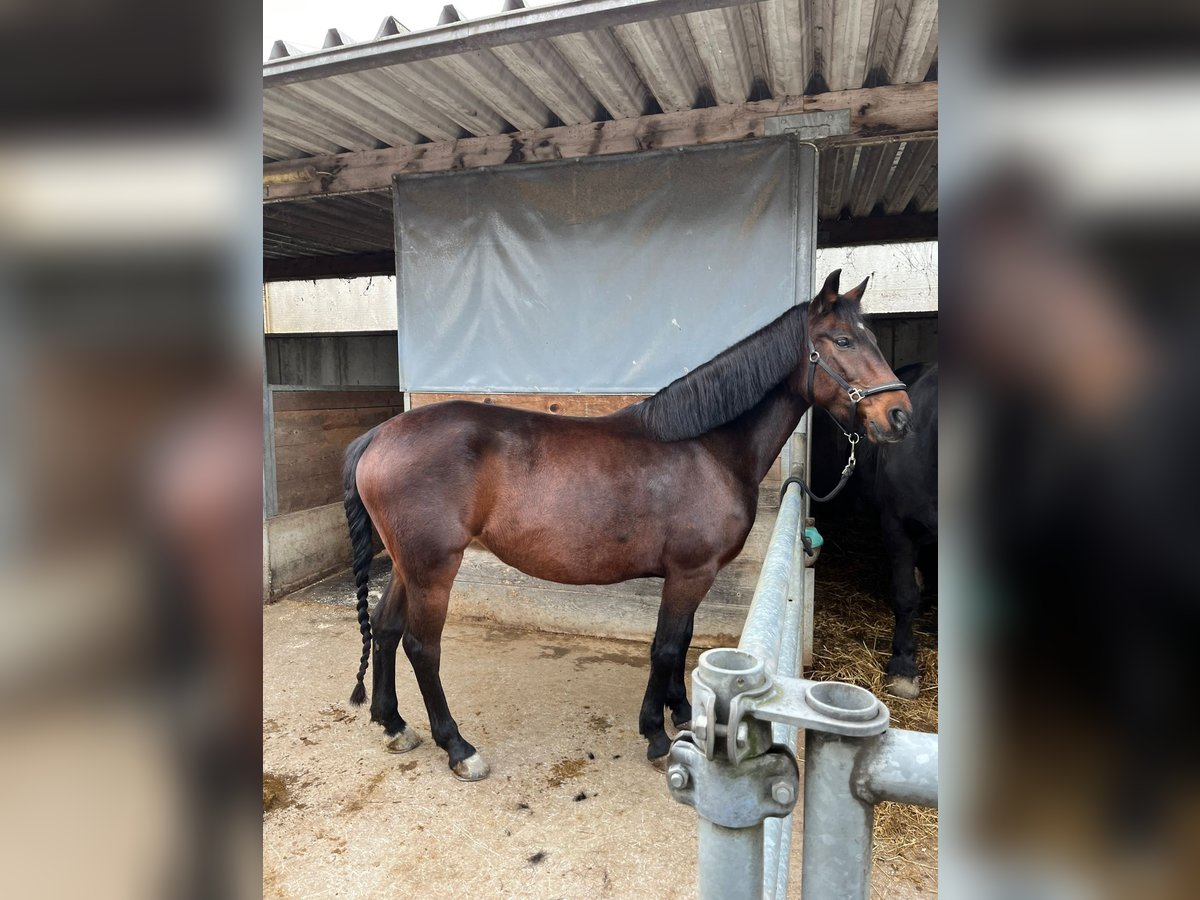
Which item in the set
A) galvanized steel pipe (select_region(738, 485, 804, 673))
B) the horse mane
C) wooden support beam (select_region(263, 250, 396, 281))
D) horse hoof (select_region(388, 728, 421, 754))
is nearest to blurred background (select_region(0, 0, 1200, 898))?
galvanized steel pipe (select_region(738, 485, 804, 673))

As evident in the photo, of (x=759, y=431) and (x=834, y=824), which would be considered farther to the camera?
(x=759, y=431)

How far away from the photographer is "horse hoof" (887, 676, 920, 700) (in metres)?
2.96

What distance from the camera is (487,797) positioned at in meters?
2.35

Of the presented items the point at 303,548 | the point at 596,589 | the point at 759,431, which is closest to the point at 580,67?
the point at 759,431

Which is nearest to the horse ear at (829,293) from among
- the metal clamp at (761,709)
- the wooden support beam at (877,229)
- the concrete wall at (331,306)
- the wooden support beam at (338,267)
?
the metal clamp at (761,709)

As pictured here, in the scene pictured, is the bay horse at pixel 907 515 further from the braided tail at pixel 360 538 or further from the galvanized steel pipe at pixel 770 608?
the braided tail at pixel 360 538

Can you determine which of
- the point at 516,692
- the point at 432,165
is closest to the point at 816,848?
the point at 516,692

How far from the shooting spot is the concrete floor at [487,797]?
194 centimetres

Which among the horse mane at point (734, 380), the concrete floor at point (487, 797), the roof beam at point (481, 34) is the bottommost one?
the concrete floor at point (487, 797)

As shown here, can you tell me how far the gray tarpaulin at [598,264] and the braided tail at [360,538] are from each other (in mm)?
1289

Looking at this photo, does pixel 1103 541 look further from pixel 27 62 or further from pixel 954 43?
pixel 27 62

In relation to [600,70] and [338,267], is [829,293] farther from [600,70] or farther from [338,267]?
[338,267]

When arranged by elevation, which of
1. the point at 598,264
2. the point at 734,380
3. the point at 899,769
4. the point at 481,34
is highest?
the point at 481,34

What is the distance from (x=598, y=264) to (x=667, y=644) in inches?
83.8
